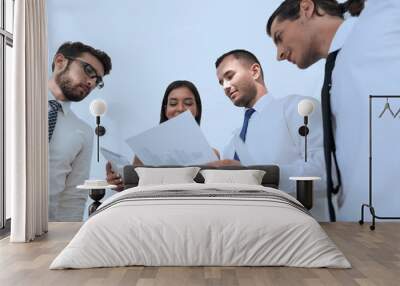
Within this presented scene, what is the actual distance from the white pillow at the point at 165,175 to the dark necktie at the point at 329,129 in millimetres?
1899

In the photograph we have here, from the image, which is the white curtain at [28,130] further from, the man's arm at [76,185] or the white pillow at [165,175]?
→ the white pillow at [165,175]

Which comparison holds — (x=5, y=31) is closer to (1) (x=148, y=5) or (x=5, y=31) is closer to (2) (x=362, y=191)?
(1) (x=148, y=5)

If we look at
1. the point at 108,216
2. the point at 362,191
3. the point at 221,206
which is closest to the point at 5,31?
the point at 108,216

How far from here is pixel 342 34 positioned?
26.7 ft

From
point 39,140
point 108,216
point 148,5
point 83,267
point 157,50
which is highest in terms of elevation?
point 148,5

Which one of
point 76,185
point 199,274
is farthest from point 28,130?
point 199,274

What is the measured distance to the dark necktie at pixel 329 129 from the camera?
26.8 feet

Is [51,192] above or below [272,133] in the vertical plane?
below

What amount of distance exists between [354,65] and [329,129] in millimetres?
950

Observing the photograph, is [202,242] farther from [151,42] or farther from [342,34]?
[342,34]

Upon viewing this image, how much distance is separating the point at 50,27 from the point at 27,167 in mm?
2608

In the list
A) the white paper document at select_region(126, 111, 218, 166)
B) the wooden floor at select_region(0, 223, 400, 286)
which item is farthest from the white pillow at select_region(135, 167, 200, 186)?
the wooden floor at select_region(0, 223, 400, 286)

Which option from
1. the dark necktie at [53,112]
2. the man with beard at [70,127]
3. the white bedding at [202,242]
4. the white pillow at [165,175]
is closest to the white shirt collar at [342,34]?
the white pillow at [165,175]

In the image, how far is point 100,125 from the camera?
8.23m
